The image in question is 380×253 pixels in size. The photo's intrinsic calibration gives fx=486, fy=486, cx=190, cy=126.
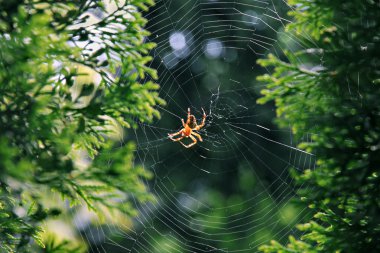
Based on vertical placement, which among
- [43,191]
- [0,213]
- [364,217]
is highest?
[364,217]

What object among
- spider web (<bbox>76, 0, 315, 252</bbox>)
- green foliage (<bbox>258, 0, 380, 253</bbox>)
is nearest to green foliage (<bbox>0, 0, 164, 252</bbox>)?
green foliage (<bbox>258, 0, 380, 253</bbox>)

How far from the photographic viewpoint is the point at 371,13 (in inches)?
127

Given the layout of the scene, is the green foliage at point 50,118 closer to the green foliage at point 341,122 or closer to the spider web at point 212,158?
the green foliage at point 341,122

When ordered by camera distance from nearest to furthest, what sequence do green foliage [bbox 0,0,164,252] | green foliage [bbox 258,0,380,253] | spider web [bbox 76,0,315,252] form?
green foliage [bbox 0,0,164,252] < green foliage [bbox 258,0,380,253] < spider web [bbox 76,0,315,252]

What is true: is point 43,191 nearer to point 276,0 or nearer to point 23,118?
point 23,118

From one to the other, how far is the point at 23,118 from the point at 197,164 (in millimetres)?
6622

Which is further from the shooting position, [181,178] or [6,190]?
[181,178]

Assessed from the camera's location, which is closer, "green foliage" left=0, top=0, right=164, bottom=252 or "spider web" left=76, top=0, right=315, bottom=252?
"green foliage" left=0, top=0, right=164, bottom=252

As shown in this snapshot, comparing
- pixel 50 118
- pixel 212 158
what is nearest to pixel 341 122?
pixel 50 118

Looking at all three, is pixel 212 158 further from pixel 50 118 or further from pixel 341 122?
pixel 50 118

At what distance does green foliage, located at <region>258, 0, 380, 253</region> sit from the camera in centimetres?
303

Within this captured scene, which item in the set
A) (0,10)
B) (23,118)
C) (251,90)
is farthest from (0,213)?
(251,90)

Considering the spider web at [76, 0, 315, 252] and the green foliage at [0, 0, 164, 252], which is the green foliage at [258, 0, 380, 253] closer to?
the green foliage at [0, 0, 164, 252]

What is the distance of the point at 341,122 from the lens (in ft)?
10.1
